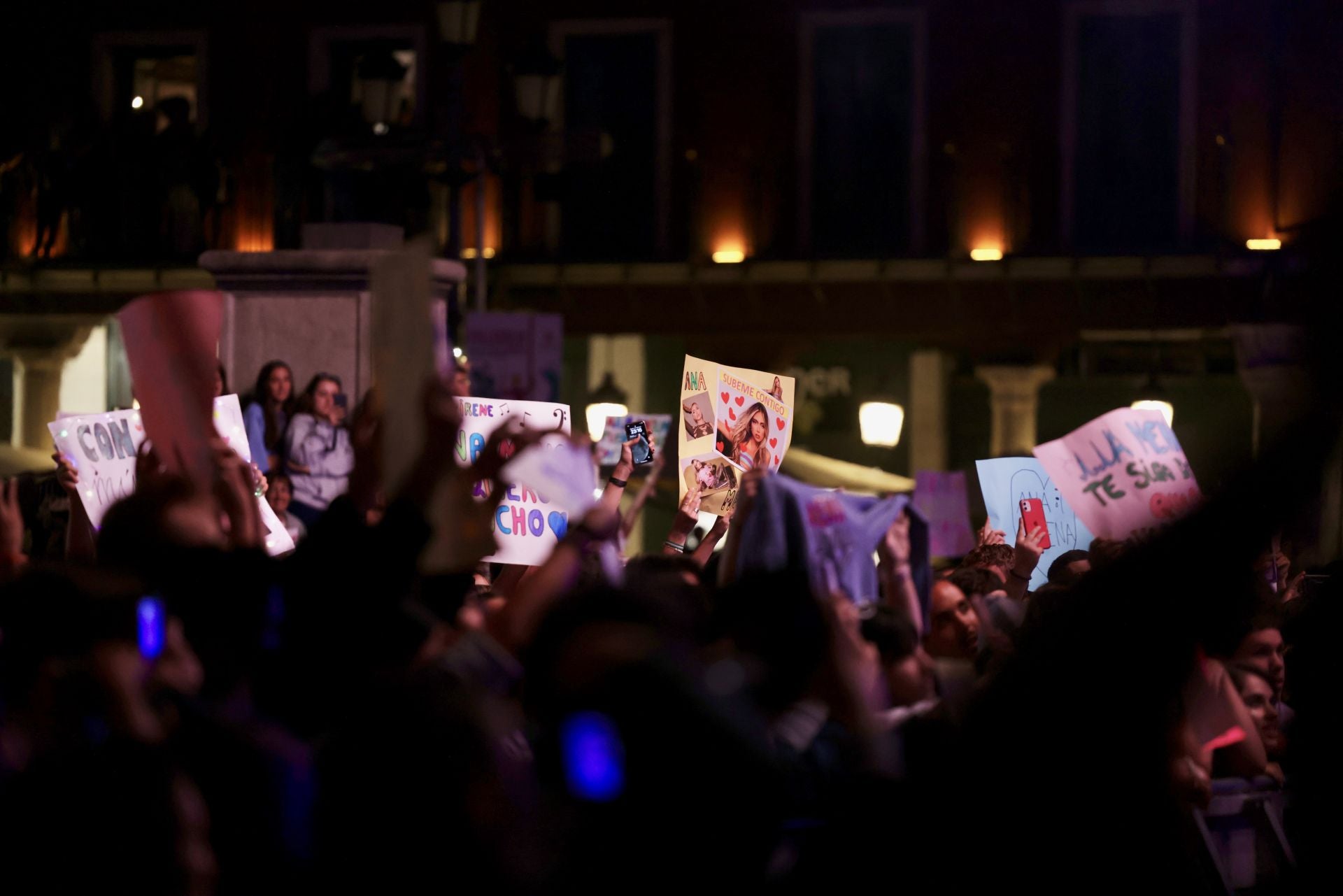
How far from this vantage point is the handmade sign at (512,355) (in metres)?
7.45

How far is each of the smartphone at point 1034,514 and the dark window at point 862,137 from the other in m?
10.5

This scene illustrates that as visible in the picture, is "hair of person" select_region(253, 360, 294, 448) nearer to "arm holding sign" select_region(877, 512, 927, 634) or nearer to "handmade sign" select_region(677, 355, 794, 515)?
"handmade sign" select_region(677, 355, 794, 515)

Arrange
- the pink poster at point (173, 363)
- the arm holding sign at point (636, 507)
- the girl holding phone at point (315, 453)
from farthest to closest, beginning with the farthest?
the girl holding phone at point (315, 453)
the arm holding sign at point (636, 507)
the pink poster at point (173, 363)

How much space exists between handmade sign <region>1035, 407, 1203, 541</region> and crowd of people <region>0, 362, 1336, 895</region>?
162cm

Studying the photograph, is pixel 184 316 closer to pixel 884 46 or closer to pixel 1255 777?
pixel 1255 777

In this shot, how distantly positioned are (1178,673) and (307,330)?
541 centimetres

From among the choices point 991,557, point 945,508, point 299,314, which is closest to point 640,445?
point 991,557

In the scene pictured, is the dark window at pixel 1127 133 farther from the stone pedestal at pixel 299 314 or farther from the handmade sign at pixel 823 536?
the handmade sign at pixel 823 536

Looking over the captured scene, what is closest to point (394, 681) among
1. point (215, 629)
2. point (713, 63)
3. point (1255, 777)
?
point (215, 629)

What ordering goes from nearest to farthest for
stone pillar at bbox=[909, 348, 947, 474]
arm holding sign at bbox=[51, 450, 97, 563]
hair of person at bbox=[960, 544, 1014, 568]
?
arm holding sign at bbox=[51, 450, 97, 563], hair of person at bbox=[960, 544, 1014, 568], stone pillar at bbox=[909, 348, 947, 474]

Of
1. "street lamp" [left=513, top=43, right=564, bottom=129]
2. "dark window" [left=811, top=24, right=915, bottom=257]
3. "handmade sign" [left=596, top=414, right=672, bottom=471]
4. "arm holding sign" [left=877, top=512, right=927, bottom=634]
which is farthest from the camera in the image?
"dark window" [left=811, top=24, right=915, bottom=257]

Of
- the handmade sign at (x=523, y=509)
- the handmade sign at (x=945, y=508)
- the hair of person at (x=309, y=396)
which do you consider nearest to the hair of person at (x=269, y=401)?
the hair of person at (x=309, y=396)

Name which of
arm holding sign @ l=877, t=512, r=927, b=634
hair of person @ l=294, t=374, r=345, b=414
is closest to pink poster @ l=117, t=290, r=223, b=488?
arm holding sign @ l=877, t=512, r=927, b=634

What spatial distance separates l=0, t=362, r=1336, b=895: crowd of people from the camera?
2549 mm
